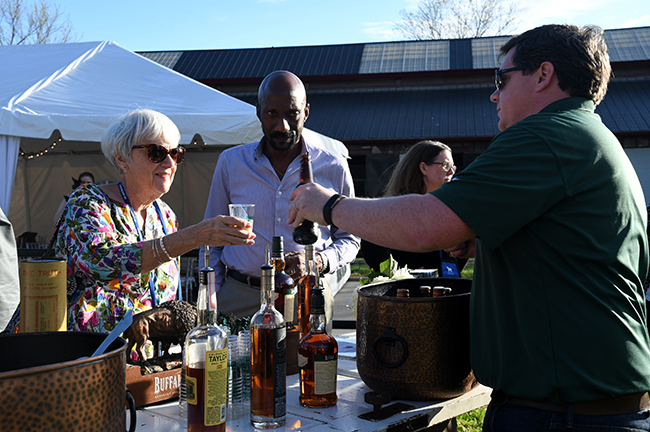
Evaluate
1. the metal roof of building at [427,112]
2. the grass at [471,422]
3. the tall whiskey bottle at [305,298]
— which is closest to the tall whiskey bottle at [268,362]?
the tall whiskey bottle at [305,298]

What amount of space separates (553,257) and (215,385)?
944mm

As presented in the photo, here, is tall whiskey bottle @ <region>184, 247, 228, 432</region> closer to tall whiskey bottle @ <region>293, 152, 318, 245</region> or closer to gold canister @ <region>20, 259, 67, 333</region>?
gold canister @ <region>20, 259, 67, 333</region>

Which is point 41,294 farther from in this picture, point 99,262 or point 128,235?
point 128,235

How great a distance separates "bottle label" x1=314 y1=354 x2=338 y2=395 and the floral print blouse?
1.00 meters

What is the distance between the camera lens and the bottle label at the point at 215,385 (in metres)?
1.39

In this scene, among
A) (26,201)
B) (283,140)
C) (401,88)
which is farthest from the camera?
(401,88)

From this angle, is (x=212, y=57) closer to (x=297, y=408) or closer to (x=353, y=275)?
(x=353, y=275)

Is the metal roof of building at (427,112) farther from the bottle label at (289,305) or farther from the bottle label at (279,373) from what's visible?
the bottle label at (279,373)

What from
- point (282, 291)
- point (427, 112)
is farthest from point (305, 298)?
point (427, 112)

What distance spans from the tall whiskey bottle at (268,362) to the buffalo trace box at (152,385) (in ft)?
1.21

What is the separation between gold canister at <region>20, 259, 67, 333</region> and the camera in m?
1.54

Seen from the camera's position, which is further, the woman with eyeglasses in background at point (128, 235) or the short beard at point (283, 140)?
the short beard at point (283, 140)

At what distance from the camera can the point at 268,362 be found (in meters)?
1.52

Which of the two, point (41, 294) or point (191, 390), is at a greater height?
point (41, 294)
